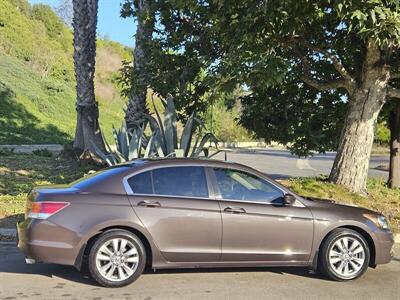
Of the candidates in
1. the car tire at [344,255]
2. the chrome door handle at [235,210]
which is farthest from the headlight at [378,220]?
the chrome door handle at [235,210]

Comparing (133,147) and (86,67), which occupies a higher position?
(86,67)

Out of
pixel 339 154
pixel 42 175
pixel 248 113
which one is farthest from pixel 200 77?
pixel 42 175

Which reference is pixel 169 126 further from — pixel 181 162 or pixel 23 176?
pixel 23 176

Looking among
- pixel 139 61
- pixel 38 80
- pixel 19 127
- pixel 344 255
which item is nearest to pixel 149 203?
pixel 344 255

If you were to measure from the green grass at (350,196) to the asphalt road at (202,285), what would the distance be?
140 inches

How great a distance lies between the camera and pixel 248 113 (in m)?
14.4

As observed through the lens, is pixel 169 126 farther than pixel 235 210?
Yes

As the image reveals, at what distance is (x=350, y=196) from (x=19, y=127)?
2465 cm

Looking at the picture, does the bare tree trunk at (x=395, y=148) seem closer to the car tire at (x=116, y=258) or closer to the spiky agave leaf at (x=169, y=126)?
the spiky agave leaf at (x=169, y=126)

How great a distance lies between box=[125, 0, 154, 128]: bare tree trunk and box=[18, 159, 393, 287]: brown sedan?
6.63m

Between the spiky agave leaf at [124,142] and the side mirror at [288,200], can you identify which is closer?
the side mirror at [288,200]

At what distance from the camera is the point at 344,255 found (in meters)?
6.73

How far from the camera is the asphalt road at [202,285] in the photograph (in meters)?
5.91

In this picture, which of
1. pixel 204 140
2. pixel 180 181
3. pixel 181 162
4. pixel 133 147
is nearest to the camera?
pixel 180 181
